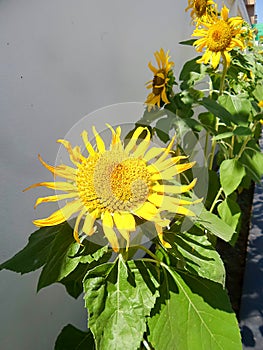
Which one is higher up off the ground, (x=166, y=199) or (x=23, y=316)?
(x=166, y=199)

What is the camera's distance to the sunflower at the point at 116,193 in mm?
491

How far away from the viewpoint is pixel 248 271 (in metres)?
1.64

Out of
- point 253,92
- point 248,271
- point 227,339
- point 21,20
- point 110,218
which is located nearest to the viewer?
point 110,218

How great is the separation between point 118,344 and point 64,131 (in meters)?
0.66

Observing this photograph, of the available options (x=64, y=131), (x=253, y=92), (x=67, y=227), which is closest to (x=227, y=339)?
(x=67, y=227)

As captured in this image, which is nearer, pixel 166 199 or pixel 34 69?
pixel 166 199

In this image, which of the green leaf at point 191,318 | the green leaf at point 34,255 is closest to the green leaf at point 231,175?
the green leaf at point 191,318

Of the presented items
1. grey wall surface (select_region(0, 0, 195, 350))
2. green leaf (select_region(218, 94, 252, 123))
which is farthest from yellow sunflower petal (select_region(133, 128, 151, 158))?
green leaf (select_region(218, 94, 252, 123))

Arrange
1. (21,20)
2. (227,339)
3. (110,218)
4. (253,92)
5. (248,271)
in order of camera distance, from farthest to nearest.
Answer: (248,271) → (253,92) → (21,20) → (227,339) → (110,218)

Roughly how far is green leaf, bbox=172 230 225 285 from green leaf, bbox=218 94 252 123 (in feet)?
1.73

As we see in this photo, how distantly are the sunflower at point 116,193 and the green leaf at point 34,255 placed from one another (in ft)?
0.34

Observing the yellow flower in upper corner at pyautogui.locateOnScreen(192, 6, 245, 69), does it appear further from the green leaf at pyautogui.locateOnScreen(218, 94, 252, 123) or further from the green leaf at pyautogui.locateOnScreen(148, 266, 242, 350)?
the green leaf at pyautogui.locateOnScreen(148, 266, 242, 350)

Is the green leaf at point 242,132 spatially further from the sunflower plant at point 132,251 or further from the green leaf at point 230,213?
the sunflower plant at point 132,251

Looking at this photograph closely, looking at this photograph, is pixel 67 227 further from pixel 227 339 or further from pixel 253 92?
pixel 253 92
